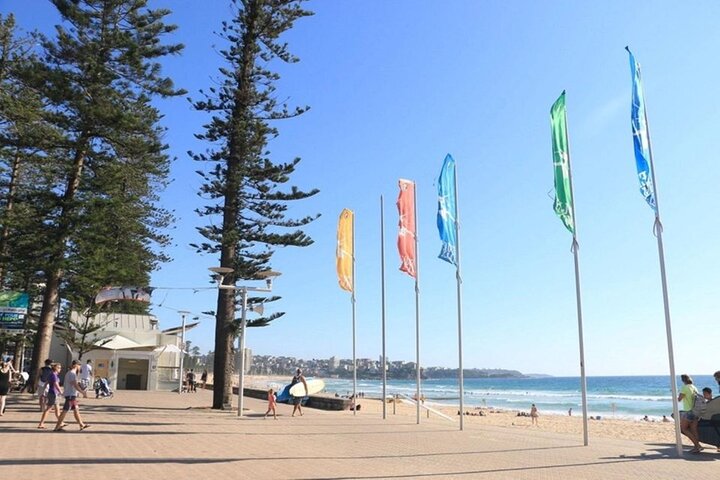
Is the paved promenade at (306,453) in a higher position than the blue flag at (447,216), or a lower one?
lower

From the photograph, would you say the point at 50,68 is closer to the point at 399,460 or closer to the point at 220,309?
the point at 220,309

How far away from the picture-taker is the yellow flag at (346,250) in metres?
20.7

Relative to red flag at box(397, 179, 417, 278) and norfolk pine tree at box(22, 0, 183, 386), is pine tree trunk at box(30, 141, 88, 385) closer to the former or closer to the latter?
norfolk pine tree at box(22, 0, 183, 386)

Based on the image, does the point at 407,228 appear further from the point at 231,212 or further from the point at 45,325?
the point at 45,325

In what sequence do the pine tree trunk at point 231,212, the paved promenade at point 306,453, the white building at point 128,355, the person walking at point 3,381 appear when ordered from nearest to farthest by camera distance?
the paved promenade at point 306,453
the person walking at point 3,381
the pine tree trunk at point 231,212
the white building at point 128,355

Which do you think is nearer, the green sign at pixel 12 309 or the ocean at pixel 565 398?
the green sign at pixel 12 309

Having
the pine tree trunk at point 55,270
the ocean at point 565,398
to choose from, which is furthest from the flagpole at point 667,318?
the ocean at point 565,398

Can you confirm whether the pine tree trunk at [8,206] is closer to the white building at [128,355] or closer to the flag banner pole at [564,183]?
the white building at [128,355]

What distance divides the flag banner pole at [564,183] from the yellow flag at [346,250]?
962 cm

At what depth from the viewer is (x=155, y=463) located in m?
8.00

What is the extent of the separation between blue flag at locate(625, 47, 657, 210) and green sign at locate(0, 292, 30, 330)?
1981 centimetres

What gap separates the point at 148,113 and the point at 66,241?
18.3ft

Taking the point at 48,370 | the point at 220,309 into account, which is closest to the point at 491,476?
the point at 48,370

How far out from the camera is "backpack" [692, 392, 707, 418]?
393 inches
